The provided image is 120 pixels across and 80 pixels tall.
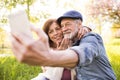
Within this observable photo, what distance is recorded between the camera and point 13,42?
4.66 feet

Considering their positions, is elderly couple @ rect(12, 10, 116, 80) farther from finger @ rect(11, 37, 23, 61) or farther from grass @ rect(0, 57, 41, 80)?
grass @ rect(0, 57, 41, 80)

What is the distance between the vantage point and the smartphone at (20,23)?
4.44ft

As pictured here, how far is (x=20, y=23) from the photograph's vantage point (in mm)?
1361

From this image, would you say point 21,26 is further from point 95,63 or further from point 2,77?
point 2,77

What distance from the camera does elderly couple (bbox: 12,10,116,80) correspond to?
1.43 meters

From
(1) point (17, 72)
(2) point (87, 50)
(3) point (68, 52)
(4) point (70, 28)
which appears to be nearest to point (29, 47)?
(3) point (68, 52)

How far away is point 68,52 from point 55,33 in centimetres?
177

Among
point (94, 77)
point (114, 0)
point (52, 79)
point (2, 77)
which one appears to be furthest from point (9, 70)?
point (114, 0)

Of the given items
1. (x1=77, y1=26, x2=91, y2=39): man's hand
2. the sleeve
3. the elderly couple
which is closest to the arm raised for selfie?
the elderly couple

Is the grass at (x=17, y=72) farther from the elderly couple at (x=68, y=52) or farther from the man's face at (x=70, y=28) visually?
the man's face at (x=70, y=28)

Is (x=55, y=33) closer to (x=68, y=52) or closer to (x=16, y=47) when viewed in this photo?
(x=68, y=52)

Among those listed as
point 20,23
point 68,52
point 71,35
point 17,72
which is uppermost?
point 20,23

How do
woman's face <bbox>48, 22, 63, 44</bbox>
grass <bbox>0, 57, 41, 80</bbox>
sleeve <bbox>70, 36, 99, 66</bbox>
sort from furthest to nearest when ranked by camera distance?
grass <bbox>0, 57, 41, 80</bbox>, woman's face <bbox>48, 22, 63, 44</bbox>, sleeve <bbox>70, 36, 99, 66</bbox>

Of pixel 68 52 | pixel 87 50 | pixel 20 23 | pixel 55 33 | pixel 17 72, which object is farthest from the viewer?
pixel 17 72
